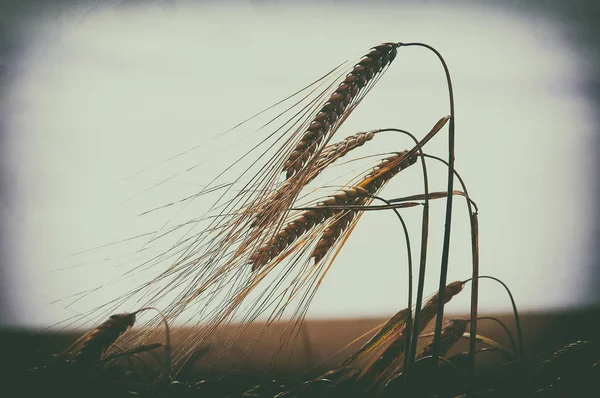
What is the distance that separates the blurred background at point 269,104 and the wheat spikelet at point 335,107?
38 centimetres

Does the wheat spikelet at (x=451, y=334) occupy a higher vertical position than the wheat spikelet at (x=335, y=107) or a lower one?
lower

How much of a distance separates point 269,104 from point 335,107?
0.44 metres

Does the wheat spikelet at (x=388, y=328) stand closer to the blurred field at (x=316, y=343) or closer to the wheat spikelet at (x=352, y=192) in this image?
the wheat spikelet at (x=352, y=192)

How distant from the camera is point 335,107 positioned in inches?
18.9

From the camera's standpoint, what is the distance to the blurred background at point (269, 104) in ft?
2.86

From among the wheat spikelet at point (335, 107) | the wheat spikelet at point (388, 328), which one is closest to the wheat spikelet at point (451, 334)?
the wheat spikelet at point (388, 328)

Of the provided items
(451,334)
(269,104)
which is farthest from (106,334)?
(269,104)

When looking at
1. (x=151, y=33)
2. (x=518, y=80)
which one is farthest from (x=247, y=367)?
(x=518, y=80)

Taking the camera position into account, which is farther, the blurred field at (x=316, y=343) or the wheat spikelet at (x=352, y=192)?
the blurred field at (x=316, y=343)

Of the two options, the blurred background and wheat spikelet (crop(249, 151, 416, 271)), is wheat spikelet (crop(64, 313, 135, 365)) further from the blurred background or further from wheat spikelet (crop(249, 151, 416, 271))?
the blurred background

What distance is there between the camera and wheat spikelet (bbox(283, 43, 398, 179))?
466mm

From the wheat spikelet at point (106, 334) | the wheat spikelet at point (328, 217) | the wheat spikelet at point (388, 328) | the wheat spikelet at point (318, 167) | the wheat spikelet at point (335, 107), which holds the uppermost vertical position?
the wheat spikelet at point (335, 107)

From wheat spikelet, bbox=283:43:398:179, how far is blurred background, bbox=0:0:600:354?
38 centimetres

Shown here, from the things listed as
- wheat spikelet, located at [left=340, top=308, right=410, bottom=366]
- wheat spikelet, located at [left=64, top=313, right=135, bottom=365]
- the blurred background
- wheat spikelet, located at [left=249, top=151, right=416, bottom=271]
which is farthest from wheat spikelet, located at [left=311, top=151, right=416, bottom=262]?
the blurred background
